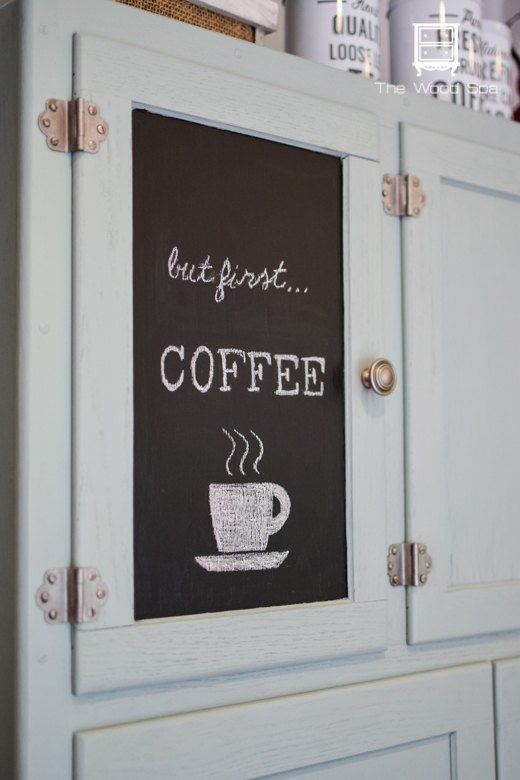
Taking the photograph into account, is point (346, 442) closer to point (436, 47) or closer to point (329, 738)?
point (329, 738)

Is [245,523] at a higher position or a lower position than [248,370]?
lower

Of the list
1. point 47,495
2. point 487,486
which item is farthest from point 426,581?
point 47,495

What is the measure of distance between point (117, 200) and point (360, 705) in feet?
2.46

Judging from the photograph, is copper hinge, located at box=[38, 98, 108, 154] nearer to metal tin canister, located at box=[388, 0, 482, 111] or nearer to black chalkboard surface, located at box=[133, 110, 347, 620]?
black chalkboard surface, located at box=[133, 110, 347, 620]

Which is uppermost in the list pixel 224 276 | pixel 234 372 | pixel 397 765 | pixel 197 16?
pixel 197 16

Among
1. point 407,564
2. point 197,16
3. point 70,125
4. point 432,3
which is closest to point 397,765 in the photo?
point 407,564

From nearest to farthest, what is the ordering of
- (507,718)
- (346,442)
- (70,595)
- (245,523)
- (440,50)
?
(70,595), (245,523), (346,442), (507,718), (440,50)

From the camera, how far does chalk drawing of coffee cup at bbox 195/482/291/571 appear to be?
48.9 inches

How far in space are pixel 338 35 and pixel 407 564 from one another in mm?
824

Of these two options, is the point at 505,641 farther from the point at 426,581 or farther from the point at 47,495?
the point at 47,495

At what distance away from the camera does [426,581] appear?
1.43 m

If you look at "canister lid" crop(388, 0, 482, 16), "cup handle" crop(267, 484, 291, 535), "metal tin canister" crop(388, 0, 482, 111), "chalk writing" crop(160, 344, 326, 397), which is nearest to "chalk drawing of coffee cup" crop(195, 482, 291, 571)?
"cup handle" crop(267, 484, 291, 535)

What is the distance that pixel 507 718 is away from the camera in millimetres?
1504

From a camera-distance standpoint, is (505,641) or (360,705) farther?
(505,641)
